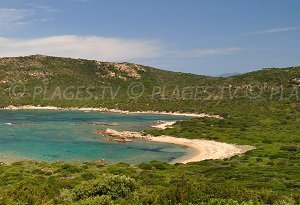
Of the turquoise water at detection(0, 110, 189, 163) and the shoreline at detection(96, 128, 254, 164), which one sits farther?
the turquoise water at detection(0, 110, 189, 163)

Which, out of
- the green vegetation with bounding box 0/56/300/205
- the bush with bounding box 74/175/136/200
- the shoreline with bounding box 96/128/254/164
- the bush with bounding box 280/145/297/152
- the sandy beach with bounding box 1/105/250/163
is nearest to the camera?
the green vegetation with bounding box 0/56/300/205

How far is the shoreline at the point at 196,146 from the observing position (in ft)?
271

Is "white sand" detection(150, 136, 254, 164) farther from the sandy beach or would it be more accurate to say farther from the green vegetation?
the green vegetation

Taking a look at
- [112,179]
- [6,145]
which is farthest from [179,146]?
[112,179]

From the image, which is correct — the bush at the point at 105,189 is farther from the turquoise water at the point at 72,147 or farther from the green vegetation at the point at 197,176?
the turquoise water at the point at 72,147

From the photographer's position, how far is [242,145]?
9581 centimetres

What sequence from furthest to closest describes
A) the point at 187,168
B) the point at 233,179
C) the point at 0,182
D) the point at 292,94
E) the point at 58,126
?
1. the point at 292,94
2. the point at 58,126
3. the point at 187,168
4. the point at 233,179
5. the point at 0,182

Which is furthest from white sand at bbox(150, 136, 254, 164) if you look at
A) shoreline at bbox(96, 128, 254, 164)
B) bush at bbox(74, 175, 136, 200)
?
bush at bbox(74, 175, 136, 200)

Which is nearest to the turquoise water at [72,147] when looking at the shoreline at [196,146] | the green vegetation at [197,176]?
the shoreline at [196,146]

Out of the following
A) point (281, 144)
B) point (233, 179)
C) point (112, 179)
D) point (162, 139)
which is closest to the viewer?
point (112, 179)

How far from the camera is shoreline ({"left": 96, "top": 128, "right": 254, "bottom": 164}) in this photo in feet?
271

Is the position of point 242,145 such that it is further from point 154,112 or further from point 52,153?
point 154,112

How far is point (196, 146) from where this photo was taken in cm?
9625

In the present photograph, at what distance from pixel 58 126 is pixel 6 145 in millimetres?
42849
